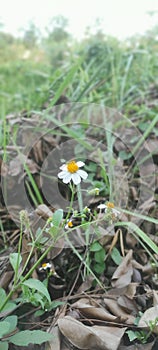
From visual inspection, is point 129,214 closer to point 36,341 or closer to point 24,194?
point 24,194

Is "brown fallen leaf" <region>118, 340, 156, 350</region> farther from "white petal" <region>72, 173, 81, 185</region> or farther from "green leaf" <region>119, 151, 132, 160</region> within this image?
"green leaf" <region>119, 151, 132, 160</region>

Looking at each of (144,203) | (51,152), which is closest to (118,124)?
(51,152)

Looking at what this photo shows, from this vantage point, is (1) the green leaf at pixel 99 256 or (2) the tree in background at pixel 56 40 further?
(2) the tree in background at pixel 56 40

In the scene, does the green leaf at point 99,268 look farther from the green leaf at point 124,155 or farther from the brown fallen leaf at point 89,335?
the green leaf at point 124,155

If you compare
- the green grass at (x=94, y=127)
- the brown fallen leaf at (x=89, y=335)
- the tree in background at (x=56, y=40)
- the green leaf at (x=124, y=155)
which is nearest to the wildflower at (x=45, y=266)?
the green grass at (x=94, y=127)

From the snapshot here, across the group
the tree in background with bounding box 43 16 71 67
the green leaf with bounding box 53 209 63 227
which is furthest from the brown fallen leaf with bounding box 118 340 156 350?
the tree in background with bounding box 43 16 71 67
